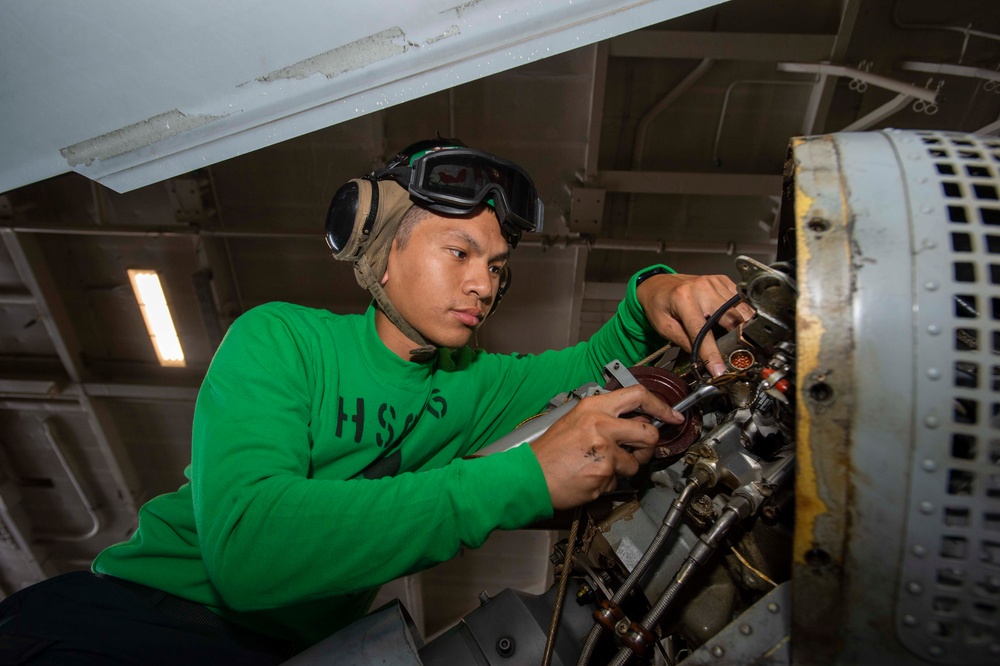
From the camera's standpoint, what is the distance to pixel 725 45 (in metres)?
3.13

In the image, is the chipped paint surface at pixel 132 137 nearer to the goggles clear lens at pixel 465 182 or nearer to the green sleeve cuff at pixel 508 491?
the goggles clear lens at pixel 465 182

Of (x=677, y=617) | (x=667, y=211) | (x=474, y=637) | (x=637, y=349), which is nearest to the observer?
(x=677, y=617)

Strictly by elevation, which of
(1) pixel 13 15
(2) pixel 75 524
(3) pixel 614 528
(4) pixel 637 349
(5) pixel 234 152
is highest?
(1) pixel 13 15

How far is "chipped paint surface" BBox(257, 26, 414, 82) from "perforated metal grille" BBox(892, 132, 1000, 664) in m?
1.19

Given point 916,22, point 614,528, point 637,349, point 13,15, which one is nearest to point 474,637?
point 614,528

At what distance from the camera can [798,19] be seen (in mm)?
3178

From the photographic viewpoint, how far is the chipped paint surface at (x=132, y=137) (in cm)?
140

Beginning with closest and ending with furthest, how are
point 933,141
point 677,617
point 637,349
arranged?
point 933,141
point 677,617
point 637,349

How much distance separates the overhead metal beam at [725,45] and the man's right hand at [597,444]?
262 centimetres

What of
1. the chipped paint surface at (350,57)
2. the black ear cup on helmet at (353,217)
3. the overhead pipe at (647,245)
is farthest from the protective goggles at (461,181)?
the overhead pipe at (647,245)

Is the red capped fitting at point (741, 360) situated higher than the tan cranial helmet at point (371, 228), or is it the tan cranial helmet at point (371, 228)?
the tan cranial helmet at point (371, 228)

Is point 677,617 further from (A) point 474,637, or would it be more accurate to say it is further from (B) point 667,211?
(B) point 667,211

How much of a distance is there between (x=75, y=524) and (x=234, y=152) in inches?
210

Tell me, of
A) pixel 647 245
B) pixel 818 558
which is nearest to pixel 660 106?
pixel 647 245
